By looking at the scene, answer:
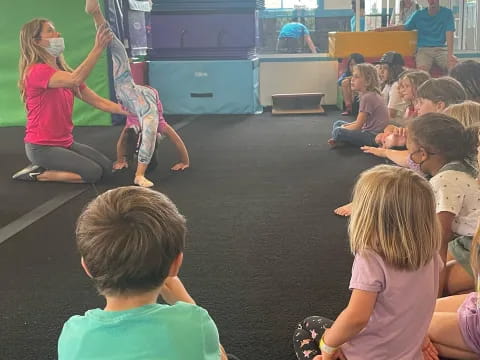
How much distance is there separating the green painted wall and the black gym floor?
5.20 ft

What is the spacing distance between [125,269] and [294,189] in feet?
8.16

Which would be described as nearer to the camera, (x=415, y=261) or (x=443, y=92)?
(x=415, y=261)

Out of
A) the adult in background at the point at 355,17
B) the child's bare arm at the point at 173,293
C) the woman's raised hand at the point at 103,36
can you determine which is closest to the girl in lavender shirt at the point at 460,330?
the child's bare arm at the point at 173,293

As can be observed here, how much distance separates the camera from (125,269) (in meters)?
0.99

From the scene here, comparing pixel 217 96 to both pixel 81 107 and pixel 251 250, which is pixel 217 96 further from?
pixel 251 250

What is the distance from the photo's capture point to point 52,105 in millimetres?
3729

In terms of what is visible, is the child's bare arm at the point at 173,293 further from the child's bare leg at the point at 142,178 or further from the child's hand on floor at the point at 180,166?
the child's hand on floor at the point at 180,166

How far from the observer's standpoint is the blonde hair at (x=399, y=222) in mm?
1322

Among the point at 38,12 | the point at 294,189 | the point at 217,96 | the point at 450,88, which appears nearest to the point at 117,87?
the point at 294,189

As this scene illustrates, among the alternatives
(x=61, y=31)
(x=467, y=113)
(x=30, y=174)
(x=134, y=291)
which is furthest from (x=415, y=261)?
(x=61, y=31)

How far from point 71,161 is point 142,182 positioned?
52cm

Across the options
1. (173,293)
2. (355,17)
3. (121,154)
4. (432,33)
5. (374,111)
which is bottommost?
(121,154)

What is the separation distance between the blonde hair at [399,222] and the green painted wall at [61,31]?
5.02 m

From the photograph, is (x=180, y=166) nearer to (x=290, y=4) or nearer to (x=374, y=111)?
(x=374, y=111)
